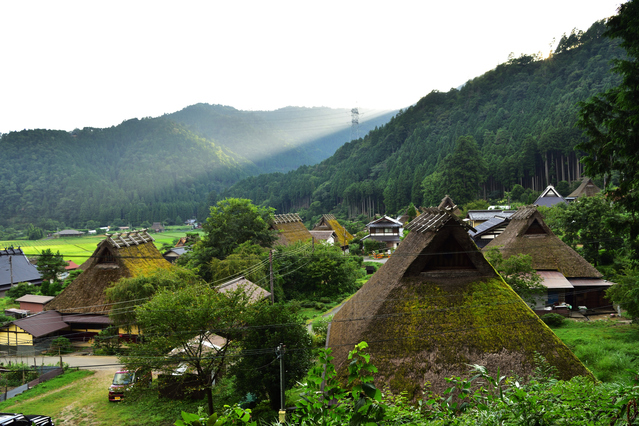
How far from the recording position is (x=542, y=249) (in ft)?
90.4

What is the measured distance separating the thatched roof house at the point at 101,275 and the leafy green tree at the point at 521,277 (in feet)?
79.7

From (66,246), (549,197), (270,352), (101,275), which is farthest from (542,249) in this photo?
(66,246)

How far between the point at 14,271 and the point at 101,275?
1105 inches

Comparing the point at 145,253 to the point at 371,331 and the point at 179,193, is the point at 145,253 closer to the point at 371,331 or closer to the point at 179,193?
the point at 371,331

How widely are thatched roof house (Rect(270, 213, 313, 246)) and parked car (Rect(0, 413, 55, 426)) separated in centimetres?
3080

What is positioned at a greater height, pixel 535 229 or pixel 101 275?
pixel 535 229

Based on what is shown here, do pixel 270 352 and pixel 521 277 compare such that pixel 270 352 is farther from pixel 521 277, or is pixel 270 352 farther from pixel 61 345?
pixel 61 345

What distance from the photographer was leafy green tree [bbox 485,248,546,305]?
2250cm

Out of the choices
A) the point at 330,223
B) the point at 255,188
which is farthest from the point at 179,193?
the point at 330,223

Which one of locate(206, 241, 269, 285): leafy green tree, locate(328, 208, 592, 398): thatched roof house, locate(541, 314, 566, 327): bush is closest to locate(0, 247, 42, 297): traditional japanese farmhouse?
locate(206, 241, 269, 285): leafy green tree

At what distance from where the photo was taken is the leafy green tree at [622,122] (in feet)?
39.8

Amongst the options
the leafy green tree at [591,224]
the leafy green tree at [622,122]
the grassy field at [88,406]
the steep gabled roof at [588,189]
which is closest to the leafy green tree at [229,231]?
the grassy field at [88,406]

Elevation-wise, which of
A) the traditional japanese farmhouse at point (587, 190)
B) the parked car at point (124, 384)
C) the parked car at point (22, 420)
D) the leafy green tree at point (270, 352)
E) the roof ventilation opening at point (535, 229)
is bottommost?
the parked car at point (124, 384)

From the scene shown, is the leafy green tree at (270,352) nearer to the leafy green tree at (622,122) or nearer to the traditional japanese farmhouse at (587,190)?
the leafy green tree at (622,122)
